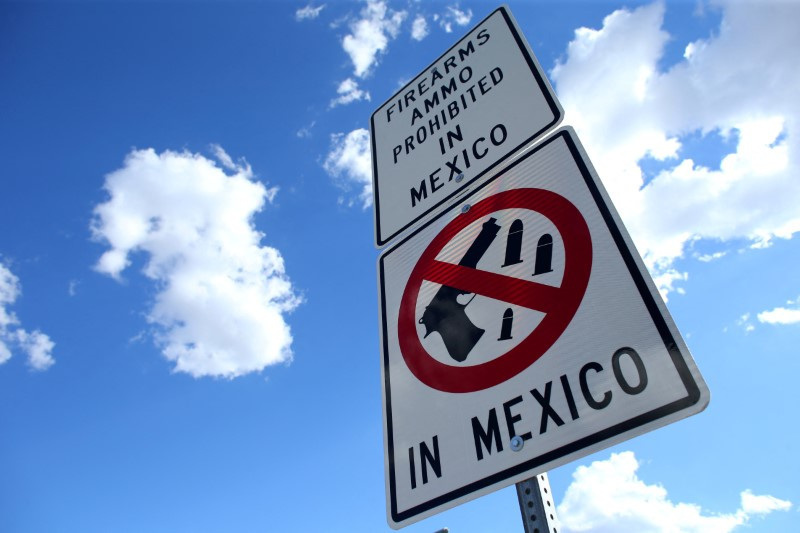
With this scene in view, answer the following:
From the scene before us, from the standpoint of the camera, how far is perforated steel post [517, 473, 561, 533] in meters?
0.97

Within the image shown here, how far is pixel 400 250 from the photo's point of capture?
1.62 m

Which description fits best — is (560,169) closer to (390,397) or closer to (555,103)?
(555,103)

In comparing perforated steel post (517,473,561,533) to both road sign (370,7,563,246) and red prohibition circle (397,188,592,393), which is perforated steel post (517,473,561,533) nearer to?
red prohibition circle (397,188,592,393)

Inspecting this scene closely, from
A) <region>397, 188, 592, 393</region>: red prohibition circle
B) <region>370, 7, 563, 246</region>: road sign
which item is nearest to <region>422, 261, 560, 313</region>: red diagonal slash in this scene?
<region>397, 188, 592, 393</region>: red prohibition circle

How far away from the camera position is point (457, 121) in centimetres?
183

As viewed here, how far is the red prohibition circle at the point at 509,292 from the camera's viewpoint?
3.56ft

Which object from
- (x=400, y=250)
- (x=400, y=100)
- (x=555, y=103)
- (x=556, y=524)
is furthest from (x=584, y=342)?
(x=400, y=100)

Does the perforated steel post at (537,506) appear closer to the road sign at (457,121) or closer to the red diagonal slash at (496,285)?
the red diagonal slash at (496,285)

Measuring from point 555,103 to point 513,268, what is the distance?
0.66m

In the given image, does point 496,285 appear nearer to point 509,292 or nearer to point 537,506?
point 509,292

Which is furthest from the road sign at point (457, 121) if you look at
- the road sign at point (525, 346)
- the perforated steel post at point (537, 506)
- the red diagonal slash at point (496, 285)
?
the perforated steel post at point (537, 506)

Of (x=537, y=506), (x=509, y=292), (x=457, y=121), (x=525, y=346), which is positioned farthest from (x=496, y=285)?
(x=457, y=121)

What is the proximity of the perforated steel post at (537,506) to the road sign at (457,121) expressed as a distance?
37.2 inches

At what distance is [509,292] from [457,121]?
2.99 feet
